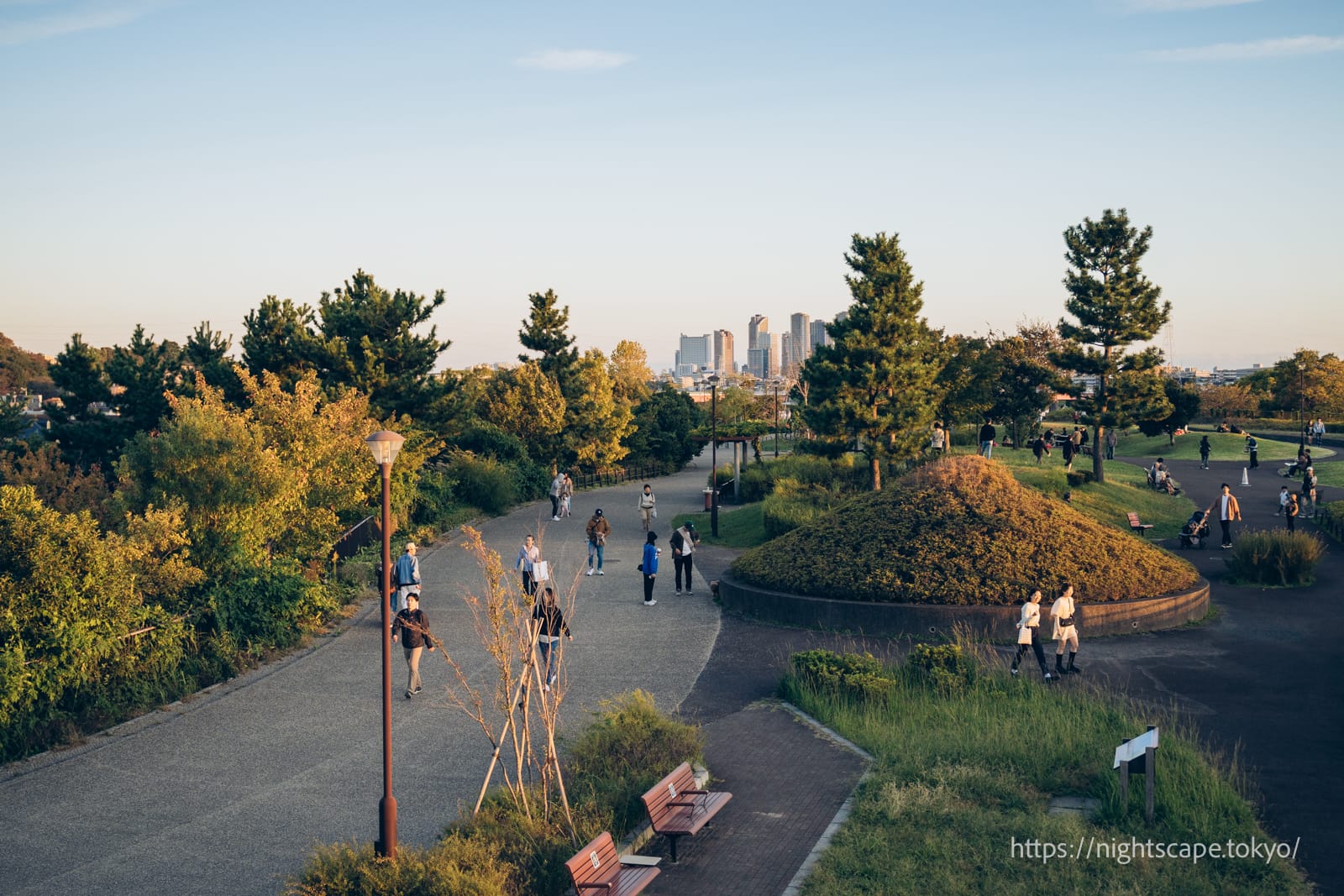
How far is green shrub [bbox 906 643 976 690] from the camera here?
1330 centimetres

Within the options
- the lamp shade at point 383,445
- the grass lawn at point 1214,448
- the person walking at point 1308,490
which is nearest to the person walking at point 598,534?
the lamp shade at point 383,445

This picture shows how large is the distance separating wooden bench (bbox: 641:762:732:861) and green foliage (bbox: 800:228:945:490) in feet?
78.6

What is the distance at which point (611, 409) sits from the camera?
1854 inches

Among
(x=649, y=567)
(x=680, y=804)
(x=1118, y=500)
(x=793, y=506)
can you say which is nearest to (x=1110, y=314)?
(x=1118, y=500)

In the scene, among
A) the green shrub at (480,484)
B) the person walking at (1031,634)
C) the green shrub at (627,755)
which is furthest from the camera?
the green shrub at (480,484)

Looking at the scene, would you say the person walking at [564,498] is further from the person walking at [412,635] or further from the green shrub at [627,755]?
the green shrub at [627,755]

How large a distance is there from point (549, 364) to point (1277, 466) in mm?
34481

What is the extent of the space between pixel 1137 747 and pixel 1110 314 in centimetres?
3040

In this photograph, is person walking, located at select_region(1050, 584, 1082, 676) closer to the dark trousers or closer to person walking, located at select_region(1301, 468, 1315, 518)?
the dark trousers

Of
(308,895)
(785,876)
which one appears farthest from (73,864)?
(785,876)

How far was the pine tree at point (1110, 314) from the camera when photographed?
35812 millimetres

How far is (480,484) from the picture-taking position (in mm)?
35062

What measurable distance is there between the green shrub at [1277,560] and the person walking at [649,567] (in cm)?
1257

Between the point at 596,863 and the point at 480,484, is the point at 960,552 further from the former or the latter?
the point at 480,484
